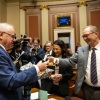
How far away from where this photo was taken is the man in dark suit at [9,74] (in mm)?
1484

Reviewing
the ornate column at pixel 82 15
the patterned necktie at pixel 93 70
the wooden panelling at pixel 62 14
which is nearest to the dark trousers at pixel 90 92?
the patterned necktie at pixel 93 70

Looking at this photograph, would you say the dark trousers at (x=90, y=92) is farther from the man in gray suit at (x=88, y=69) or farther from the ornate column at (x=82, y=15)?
the ornate column at (x=82, y=15)

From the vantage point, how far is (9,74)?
149 cm

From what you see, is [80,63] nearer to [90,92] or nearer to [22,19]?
[90,92]

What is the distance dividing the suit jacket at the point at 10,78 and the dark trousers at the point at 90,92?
3.84ft

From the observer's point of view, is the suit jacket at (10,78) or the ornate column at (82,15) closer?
the suit jacket at (10,78)

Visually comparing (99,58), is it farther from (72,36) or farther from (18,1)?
(18,1)

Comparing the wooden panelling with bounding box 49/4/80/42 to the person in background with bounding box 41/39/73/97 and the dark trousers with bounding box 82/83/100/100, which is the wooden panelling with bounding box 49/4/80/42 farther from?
the dark trousers with bounding box 82/83/100/100

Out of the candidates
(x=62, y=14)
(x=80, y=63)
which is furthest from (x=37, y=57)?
(x=62, y=14)

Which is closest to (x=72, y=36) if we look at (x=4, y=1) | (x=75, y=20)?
(x=75, y=20)

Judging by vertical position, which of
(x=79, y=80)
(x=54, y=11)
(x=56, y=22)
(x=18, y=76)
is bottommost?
(x=79, y=80)

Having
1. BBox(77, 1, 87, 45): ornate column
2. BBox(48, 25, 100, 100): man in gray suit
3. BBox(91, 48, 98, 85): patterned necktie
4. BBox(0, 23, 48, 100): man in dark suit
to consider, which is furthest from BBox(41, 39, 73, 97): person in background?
BBox(77, 1, 87, 45): ornate column

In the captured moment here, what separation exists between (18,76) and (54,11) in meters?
8.06

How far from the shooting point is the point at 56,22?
30.1 feet
